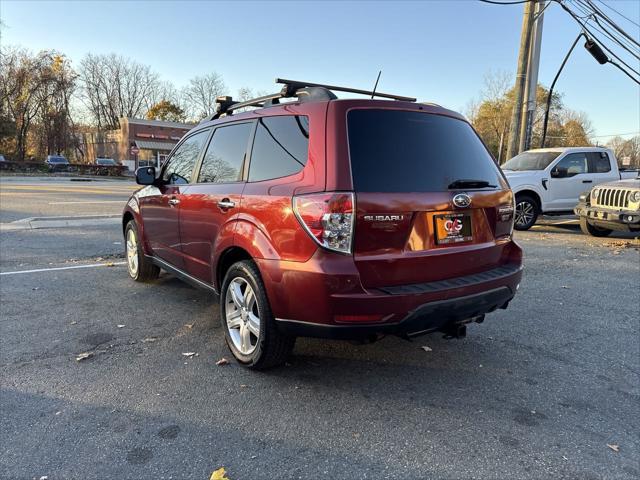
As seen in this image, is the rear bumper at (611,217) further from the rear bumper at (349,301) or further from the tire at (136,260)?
the tire at (136,260)

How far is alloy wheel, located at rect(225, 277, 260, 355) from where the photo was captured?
3.18 meters

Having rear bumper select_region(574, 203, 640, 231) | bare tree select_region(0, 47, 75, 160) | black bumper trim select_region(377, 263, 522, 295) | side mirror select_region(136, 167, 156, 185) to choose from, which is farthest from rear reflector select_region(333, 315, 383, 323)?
bare tree select_region(0, 47, 75, 160)

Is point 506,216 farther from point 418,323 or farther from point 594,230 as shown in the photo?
point 594,230

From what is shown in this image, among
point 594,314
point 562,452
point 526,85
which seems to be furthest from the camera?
point 526,85

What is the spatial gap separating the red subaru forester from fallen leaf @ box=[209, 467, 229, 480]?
897 millimetres

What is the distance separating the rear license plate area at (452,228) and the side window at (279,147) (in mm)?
951

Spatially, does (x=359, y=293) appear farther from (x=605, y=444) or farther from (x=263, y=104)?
(x=263, y=104)

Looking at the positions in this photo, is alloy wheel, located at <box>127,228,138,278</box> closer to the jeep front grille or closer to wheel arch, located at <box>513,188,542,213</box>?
wheel arch, located at <box>513,188,542,213</box>

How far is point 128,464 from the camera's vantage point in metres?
2.27

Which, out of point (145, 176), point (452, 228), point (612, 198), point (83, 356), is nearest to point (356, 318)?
point (452, 228)

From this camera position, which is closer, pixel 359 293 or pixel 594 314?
pixel 359 293

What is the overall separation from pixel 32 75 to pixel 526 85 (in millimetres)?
52595

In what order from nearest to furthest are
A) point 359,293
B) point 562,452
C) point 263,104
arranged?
point 562,452 < point 359,293 < point 263,104

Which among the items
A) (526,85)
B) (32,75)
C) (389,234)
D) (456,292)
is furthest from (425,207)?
(32,75)
